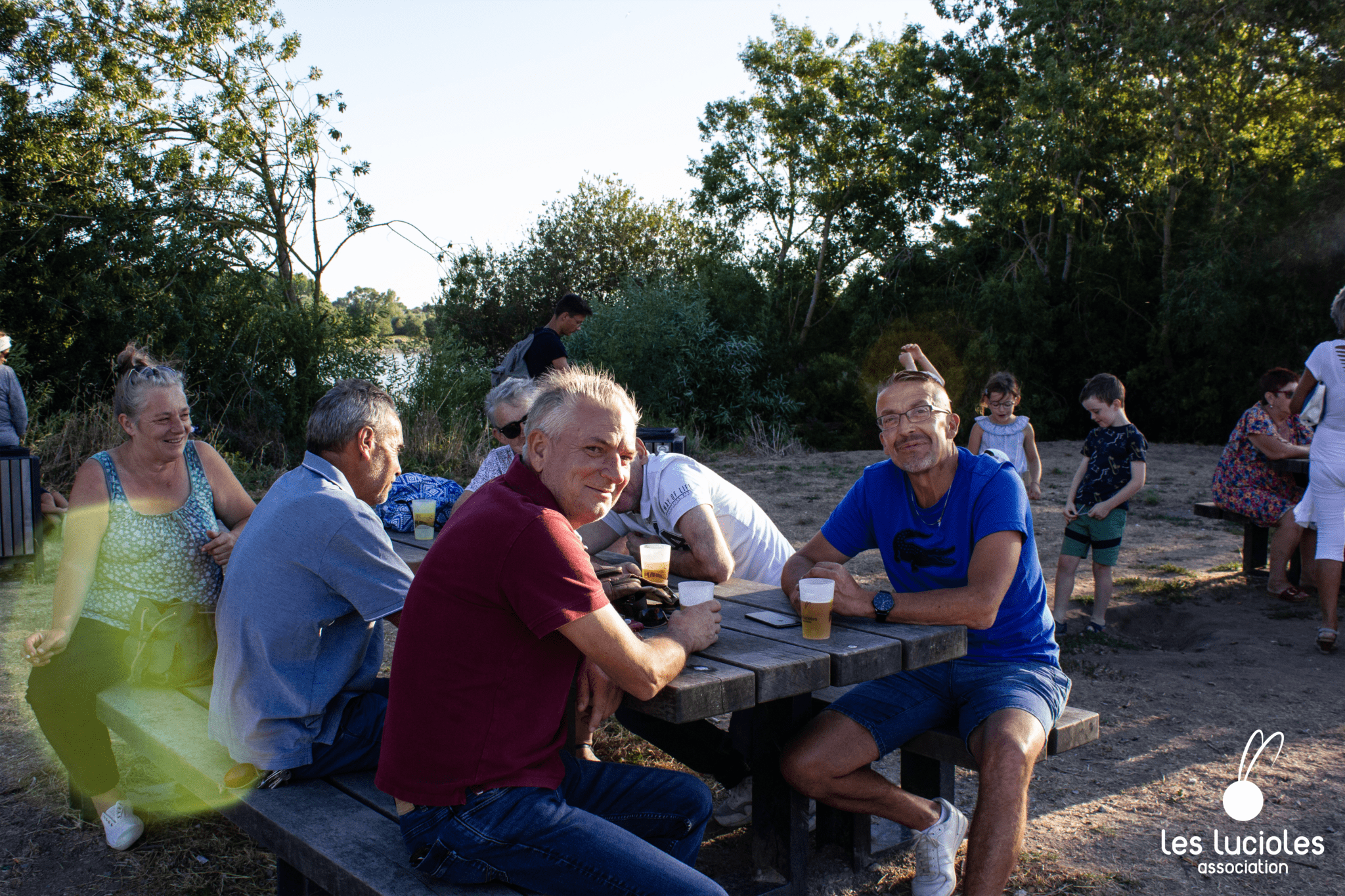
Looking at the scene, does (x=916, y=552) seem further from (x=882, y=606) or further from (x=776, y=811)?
(x=776, y=811)

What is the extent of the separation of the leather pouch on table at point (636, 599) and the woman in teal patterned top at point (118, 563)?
1.60 meters

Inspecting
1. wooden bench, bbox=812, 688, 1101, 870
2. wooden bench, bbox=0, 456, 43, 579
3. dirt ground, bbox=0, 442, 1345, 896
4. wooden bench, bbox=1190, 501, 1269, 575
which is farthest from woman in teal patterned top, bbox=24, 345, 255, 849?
wooden bench, bbox=1190, 501, 1269, 575

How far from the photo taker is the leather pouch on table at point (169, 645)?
3.03 meters

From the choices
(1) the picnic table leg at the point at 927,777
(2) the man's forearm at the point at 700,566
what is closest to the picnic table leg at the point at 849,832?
(1) the picnic table leg at the point at 927,777

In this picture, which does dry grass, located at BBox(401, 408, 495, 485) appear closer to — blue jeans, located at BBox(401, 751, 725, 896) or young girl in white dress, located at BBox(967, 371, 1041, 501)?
young girl in white dress, located at BBox(967, 371, 1041, 501)

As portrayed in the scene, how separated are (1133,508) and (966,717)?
26.8 feet

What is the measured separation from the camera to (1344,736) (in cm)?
390

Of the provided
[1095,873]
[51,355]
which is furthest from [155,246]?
[1095,873]

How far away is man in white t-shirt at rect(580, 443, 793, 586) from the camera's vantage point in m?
3.15

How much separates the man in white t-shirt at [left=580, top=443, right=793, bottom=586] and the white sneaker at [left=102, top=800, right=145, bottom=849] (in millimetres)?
1751

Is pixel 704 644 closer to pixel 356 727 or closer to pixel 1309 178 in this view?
pixel 356 727

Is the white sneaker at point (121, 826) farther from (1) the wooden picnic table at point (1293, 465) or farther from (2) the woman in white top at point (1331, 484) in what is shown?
(1) the wooden picnic table at point (1293, 465)

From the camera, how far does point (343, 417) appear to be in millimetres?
2463

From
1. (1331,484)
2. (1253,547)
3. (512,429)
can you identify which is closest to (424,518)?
(512,429)
